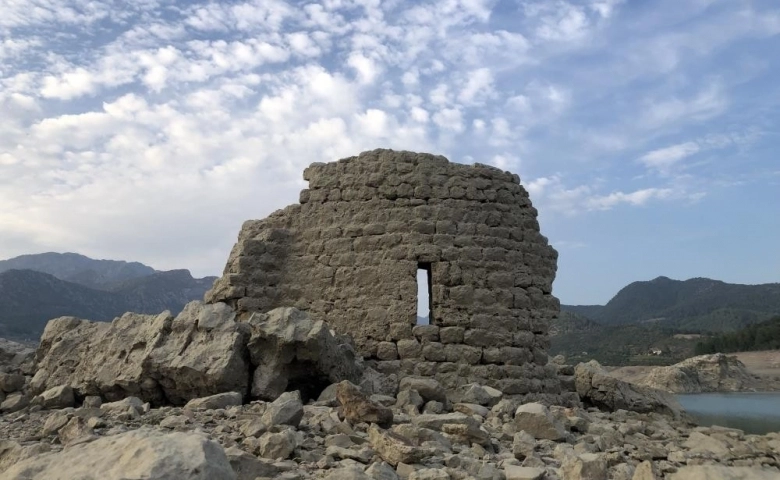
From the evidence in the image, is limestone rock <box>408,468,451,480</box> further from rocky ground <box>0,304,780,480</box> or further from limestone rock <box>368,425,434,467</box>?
limestone rock <box>368,425,434,467</box>

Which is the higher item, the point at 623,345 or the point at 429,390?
the point at 429,390

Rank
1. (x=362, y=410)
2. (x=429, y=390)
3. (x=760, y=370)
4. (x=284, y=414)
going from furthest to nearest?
(x=760, y=370) < (x=429, y=390) < (x=362, y=410) < (x=284, y=414)

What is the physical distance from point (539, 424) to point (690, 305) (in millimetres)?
74778

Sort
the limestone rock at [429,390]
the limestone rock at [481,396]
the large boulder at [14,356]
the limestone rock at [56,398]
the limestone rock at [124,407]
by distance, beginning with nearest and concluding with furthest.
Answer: the limestone rock at [124,407]
the limestone rock at [429,390]
the limestone rock at [56,398]
the limestone rock at [481,396]
the large boulder at [14,356]

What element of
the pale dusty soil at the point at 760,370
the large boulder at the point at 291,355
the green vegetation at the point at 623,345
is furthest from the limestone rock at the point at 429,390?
the green vegetation at the point at 623,345

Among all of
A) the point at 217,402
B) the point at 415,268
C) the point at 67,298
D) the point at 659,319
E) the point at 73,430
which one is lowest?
the point at 73,430

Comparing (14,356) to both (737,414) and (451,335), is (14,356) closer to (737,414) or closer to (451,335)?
(451,335)

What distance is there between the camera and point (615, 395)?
8977 mm

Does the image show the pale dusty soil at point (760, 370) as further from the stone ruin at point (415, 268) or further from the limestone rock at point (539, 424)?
the limestone rock at point (539, 424)

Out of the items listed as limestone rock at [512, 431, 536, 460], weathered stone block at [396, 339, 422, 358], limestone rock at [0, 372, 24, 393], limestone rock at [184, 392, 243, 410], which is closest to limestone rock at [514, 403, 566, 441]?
limestone rock at [512, 431, 536, 460]

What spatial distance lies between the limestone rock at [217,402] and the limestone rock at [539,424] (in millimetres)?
2368

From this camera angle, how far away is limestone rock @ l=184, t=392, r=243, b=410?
526 centimetres

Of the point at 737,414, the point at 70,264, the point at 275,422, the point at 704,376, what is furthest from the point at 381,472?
the point at 70,264

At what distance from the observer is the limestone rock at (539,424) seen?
5.15 meters
